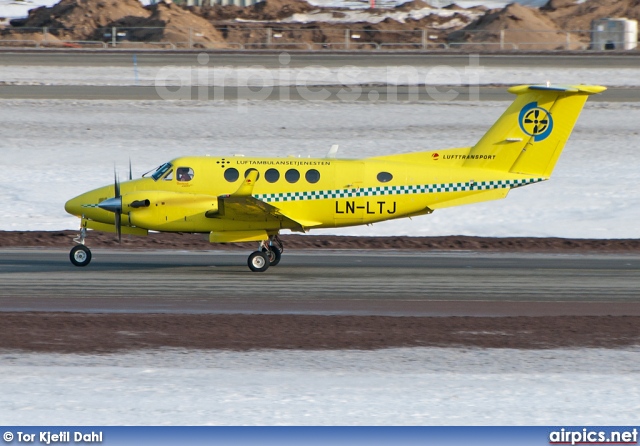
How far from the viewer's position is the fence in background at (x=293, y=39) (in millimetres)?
62094

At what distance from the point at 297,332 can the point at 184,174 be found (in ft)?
23.9

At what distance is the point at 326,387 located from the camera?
1229 centimetres

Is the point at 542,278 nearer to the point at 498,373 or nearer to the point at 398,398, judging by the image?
the point at 498,373

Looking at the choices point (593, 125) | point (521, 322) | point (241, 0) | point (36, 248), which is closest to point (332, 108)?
point (593, 125)

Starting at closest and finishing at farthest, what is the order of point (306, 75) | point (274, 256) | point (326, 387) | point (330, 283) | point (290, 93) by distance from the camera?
point (326, 387) < point (330, 283) < point (274, 256) < point (290, 93) < point (306, 75)

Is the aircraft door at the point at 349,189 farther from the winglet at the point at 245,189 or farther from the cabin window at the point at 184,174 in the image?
the cabin window at the point at 184,174

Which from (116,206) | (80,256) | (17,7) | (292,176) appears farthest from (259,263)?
(17,7)

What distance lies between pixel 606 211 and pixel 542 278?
8.28 metres

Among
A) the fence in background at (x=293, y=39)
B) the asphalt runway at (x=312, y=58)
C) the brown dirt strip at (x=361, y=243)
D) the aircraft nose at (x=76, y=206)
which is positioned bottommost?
the brown dirt strip at (x=361, y=243)

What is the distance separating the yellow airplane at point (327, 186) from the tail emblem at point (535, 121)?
23mm

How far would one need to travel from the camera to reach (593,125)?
3950cm

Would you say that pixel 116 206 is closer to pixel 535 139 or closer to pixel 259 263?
pixel 259 263

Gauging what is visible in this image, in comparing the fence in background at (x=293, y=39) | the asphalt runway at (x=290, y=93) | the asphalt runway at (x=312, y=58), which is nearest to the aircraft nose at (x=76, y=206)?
the asphalt runway at (x=290, y=93)

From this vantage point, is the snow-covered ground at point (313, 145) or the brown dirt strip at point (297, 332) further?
the snow-covered ground at point (313, 145)
